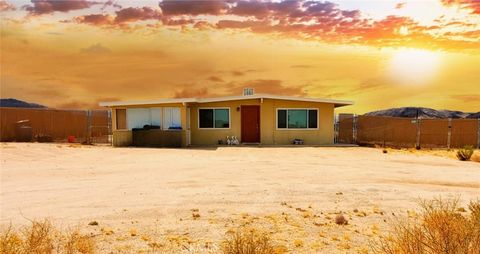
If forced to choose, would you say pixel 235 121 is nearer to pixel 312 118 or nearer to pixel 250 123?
pixel 250 123

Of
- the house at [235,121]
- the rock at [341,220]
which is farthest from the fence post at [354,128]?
the rock at [341,220]

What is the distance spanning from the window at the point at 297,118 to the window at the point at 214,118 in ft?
10.1

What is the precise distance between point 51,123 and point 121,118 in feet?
22.3

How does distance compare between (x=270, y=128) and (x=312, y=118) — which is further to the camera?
(x=312, y=118)

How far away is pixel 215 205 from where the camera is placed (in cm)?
834

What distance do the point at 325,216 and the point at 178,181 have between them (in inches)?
187

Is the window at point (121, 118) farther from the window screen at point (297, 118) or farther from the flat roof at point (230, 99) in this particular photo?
the window screen at point (297, 118)

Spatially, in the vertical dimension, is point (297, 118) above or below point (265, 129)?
above

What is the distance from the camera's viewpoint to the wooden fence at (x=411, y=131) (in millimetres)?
26484

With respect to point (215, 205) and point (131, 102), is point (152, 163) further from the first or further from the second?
point (131, 102)

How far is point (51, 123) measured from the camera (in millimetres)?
29781

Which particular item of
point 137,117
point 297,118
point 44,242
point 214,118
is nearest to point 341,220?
point 44,242

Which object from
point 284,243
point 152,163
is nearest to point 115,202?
point 284,243

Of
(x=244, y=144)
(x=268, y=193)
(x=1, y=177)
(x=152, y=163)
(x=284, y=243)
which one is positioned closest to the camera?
(x=284, y=243)
